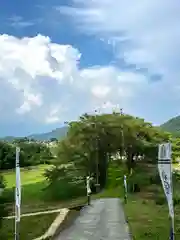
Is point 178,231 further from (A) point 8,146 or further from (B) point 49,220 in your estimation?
(A) point 8,146

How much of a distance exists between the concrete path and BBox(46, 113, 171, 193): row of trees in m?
19.6

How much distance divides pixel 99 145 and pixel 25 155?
2117 centimetres

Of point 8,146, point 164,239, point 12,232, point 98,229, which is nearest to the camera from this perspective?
point 164,239

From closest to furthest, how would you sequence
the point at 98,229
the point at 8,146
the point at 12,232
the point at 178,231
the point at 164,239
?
the point at 164,239 < the point at 178,231 < the point at 98,229 < the point at 12,232 < the point at 8,146

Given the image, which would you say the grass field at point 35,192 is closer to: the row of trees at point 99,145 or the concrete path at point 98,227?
the row of trees at point 99,145

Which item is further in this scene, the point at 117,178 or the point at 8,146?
the point at 8,146

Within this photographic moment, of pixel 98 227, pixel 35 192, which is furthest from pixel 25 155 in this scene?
pixel 98 227

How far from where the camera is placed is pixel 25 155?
221ft

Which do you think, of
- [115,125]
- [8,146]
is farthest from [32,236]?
[8,146]

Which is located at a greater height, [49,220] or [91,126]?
[91,126]

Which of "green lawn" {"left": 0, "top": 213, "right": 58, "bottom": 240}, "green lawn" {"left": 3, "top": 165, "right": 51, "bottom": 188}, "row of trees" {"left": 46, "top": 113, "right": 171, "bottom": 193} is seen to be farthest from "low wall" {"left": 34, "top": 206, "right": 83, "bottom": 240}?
"green lawn" {"left": 3, "top": 165, "right": 51, "bottom": 188}

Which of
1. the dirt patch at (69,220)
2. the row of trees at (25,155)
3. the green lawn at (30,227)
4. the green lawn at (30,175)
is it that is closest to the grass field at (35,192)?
the green lawn at (30,175)

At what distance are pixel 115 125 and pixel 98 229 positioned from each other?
29.6 m

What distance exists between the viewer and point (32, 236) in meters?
20.4
